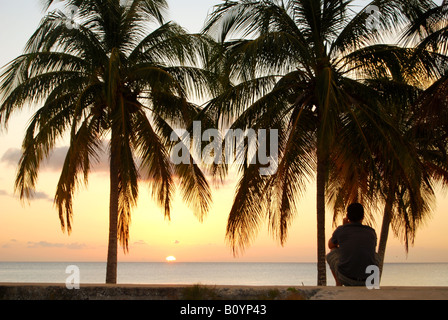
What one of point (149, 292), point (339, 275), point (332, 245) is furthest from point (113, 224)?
point (149, 292)

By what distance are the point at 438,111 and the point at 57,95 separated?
8072 millimetres

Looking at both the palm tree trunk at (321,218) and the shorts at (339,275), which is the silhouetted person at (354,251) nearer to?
the shorts at (339,275)

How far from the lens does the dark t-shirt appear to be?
6469 millimetres

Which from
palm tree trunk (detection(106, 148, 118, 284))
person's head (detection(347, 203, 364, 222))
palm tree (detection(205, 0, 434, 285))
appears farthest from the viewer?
palm tree trunk (detection(106, 148, 118, 284))

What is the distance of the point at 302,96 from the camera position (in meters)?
11.6

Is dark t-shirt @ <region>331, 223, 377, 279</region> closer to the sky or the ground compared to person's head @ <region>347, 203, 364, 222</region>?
closer to the ground

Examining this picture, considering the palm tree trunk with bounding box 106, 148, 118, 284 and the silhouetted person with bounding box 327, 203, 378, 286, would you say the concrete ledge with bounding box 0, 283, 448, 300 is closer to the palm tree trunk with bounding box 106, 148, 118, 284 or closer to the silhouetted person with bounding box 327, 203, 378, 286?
the silhouetted person with bounding box 327, 203, 378, 286

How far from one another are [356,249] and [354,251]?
0.10 ft

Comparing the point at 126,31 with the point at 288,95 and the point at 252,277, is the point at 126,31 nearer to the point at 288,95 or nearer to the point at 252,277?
the point at 288,95

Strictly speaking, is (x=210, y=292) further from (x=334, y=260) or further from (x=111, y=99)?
(x=111, y=99)

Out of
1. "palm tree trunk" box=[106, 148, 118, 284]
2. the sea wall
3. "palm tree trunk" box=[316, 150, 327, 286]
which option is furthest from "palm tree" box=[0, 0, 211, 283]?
the sea wall

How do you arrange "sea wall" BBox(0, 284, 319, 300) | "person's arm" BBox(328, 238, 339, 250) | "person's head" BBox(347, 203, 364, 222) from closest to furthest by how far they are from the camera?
"sea wall" BBox(0, 284, 319, 300) → "person's head" BBox(347, 203, 364, 222) → "person's arm" BBox(328, 238, 339, 250)

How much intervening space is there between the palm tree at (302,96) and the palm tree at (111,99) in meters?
1.79

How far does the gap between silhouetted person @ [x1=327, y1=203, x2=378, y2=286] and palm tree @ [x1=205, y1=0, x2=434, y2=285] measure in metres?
3.55
